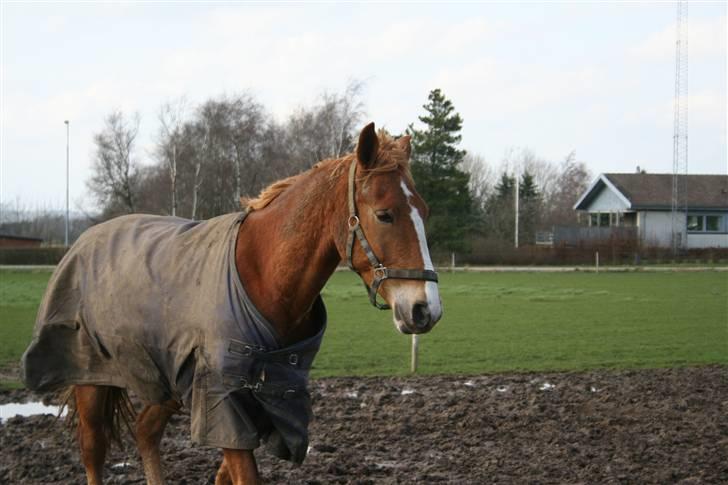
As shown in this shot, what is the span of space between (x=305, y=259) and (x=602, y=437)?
474cm

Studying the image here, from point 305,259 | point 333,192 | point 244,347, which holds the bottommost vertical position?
point 244,347

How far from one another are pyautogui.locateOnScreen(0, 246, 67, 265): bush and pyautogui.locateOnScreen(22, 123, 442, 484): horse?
45.0 metres

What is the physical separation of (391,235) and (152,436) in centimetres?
264

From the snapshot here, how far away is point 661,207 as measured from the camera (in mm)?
55875

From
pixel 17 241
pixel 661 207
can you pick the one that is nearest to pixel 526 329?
pixel 661 207

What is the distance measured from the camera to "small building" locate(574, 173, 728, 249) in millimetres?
55844

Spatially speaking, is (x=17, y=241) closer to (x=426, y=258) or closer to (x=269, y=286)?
(x=269, y=286)

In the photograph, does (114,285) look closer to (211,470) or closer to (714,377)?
(211,470)

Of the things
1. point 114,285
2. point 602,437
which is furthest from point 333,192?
point 602,437

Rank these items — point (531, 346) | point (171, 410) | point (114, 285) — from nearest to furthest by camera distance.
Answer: point (114, 285)
point (171, 410)
point (531, 346)

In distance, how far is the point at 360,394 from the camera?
33.2ft

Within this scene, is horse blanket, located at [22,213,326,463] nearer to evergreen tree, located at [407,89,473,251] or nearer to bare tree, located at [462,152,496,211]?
evergreen tree, located at [407,89,473,251]

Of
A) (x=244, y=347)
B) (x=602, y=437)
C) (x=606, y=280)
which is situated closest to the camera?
(x=244, y=347)

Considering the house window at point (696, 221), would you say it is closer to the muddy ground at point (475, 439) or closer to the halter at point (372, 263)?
the muddy ground at point (475, 439)
